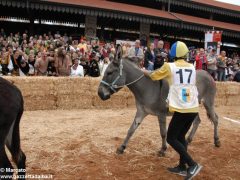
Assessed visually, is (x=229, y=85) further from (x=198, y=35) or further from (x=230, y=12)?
(x=230, y=12)

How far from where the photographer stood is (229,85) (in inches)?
600

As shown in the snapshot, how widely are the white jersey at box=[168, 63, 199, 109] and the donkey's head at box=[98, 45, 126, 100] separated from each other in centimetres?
147

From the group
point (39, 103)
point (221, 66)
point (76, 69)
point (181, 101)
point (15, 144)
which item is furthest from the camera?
point (221, 66)

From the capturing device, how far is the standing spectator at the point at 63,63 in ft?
41.8

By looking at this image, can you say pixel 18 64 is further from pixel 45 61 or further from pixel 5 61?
pixel 45 61

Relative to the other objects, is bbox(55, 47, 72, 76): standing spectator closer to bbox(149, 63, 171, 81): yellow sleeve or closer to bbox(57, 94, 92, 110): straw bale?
bbox(57, 94, 92, 110): straw bale

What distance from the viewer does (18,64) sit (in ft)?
41.6

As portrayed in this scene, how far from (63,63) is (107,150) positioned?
6432 mm

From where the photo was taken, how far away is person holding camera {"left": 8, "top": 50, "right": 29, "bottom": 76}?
41.2 ft

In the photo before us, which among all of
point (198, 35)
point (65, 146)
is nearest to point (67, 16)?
point (198, 35)

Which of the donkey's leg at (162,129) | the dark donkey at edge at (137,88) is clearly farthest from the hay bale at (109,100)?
the donkey's leg at (162,129)

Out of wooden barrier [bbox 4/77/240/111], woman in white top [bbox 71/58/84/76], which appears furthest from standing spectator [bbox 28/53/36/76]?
wooden barrier [bbox 4/77/240/111]

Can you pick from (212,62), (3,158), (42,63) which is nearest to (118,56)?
(3,158)

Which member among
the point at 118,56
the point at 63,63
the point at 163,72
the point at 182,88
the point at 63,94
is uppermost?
the point at 118,56
